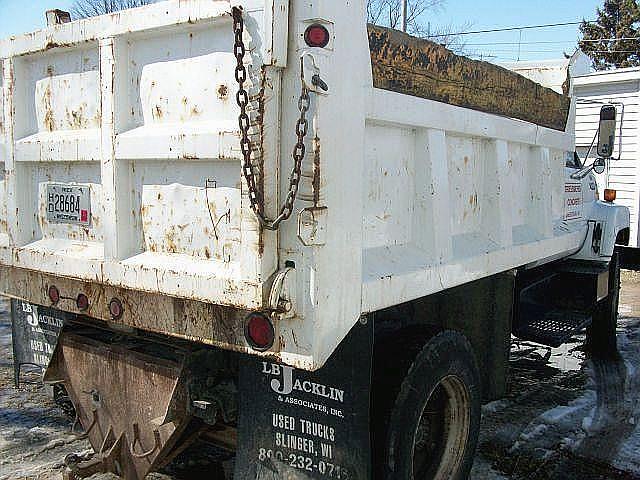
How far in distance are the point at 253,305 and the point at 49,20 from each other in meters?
1.98

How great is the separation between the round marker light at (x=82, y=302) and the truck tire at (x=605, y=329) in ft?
17.1

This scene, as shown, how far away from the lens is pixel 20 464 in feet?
12.5

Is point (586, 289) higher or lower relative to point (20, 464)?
higher

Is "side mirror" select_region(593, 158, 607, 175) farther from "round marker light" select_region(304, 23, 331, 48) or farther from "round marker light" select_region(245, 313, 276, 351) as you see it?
"round marker light" select_region(245, 313, 276, 351)

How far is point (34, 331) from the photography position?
3.74m

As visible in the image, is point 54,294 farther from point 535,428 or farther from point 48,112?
point 535,428

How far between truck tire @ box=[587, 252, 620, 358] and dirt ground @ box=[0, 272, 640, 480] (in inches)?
8.9

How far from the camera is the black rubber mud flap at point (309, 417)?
257cm

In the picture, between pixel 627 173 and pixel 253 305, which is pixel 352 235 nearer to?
pixel 253 305

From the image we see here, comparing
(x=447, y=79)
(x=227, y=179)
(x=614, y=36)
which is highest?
(x=614, y=36)

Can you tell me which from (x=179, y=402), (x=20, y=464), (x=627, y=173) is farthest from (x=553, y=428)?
(x=627, y=173)

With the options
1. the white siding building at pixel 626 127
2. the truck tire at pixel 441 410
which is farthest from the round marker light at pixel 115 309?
the white siding building at pixel 626 127

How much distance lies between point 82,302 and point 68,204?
49 cm

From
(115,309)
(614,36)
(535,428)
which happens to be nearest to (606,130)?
(535,428)
